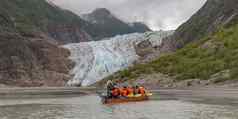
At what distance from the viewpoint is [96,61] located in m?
188

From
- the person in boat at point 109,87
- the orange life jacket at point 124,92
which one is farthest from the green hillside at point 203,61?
the person in boat at point 109,87

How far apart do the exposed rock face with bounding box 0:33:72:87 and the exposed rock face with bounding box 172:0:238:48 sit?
45242mm

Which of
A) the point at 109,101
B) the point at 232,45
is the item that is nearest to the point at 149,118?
the point at 109,101

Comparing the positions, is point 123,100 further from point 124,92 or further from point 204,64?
point 204,64

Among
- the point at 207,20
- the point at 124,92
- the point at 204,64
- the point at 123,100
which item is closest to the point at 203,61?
the point at 204,64

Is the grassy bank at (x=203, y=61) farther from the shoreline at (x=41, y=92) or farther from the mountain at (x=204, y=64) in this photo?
the shoreline at (x=41, y=92)

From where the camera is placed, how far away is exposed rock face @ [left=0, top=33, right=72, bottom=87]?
177 meters

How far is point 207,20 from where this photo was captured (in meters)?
178

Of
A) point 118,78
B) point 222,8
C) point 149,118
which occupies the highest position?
point 222,8

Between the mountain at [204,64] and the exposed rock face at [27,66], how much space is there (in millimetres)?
50473

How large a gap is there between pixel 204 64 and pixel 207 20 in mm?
70076

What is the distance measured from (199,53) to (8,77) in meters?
78.9

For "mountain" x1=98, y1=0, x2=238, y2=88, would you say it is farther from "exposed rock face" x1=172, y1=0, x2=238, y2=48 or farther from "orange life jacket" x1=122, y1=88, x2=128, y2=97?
"orange life jacket" x1=122, y1=88, x2=128, y2=97

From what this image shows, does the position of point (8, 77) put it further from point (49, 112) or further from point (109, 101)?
point (49, 112)
